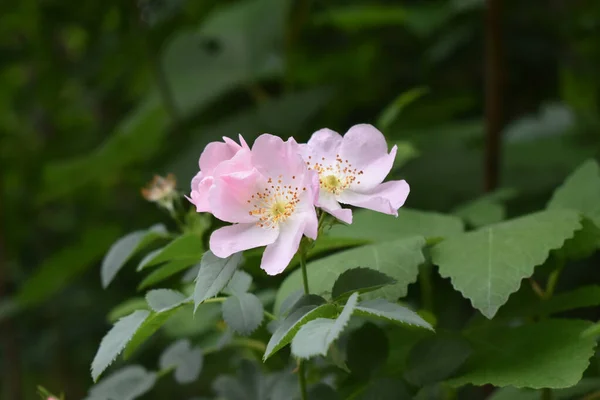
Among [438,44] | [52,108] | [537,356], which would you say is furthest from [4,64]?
[537,356]

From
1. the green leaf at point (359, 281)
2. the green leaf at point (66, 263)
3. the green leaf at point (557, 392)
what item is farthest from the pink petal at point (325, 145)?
the green leaf at point (66, 263)

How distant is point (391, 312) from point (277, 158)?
0.14 m

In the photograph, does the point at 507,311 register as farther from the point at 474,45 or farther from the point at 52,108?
the point at 52,108

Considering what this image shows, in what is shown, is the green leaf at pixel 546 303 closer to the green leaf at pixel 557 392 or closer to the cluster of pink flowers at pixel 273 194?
the green leaf at pixel 557 392

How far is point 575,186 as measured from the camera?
736mm

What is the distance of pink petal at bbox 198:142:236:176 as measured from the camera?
0.52 m

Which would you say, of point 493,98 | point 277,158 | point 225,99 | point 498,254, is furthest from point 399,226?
point 225,99

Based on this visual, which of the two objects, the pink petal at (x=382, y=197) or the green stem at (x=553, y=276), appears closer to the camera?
the pink petal at (x=382, y=197)

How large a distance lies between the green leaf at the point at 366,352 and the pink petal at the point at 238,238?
16 centimetres

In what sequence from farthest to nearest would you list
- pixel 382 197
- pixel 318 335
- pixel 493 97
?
pixel 493 97
pixel 382 197
pixel 318 335

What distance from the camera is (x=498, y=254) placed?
0.59m

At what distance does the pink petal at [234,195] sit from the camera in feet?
1.62

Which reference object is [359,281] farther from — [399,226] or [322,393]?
[399,226]

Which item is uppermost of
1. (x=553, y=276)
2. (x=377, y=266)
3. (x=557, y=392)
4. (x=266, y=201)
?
(x=266, y=201)
